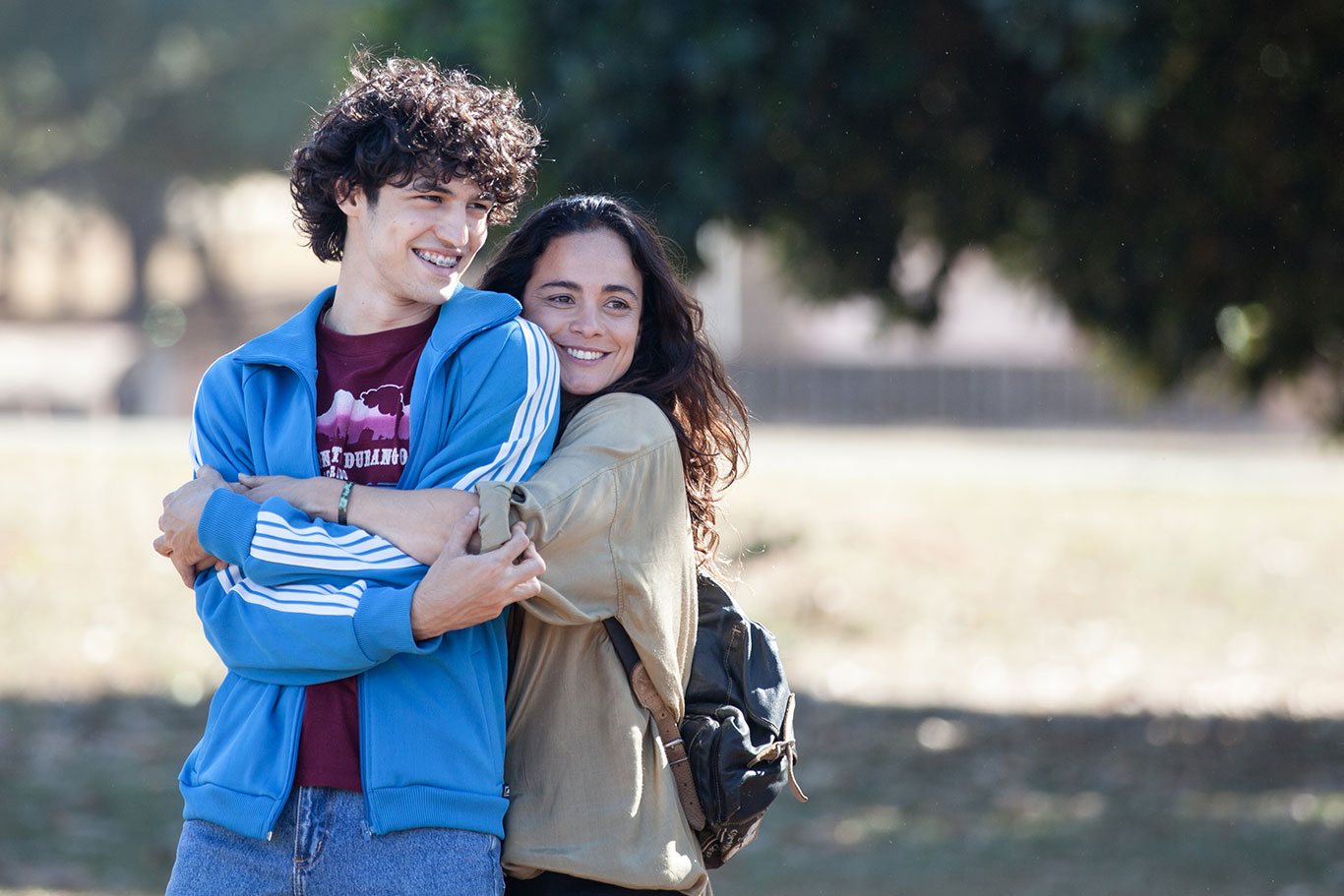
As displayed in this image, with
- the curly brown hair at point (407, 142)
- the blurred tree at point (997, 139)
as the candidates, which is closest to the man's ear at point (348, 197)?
the curly brown hair at point (407, 142)

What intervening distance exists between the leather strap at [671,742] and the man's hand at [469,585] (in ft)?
0.98

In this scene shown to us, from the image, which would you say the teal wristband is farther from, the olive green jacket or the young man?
the olive green jacket

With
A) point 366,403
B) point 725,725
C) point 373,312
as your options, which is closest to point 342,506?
point 366,403

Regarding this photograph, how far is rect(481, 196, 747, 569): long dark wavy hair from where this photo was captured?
272 cm

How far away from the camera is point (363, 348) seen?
2488 mm

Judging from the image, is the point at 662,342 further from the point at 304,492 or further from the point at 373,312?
the point at 304,492

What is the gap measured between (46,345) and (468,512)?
96.5 ft

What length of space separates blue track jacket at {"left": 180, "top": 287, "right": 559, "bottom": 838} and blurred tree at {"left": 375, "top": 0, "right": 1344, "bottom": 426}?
3.20 meters

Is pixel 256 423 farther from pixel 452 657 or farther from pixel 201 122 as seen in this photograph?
pixel 201 122

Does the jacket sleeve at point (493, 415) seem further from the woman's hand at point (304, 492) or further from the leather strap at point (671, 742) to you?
the leather strap at point (671, 742)

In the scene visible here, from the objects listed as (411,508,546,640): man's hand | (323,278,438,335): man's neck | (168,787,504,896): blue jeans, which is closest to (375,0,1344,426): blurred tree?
(323,278,438,335): man's neck

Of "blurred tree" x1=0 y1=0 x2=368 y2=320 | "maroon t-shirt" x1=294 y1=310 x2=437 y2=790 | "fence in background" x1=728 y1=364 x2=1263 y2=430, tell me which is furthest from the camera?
"fence in background" x1=728 y1=364 x2=1263 y2=430

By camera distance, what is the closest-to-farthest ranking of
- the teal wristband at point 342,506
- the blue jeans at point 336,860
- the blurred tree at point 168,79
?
the blue jeans at point 336,860 → the teal wristband at point 342,506 → the blurred tree at point 168,79

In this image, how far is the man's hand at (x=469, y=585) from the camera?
2.20 m
